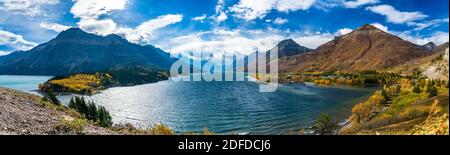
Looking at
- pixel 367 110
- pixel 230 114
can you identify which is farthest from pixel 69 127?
pixel 367 110

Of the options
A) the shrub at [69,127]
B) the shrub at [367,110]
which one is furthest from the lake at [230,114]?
the shrub at [69,127]

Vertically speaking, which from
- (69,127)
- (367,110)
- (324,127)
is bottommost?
(324,127)

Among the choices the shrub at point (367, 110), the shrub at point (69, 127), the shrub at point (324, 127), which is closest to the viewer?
the shrub at point (69, 127)

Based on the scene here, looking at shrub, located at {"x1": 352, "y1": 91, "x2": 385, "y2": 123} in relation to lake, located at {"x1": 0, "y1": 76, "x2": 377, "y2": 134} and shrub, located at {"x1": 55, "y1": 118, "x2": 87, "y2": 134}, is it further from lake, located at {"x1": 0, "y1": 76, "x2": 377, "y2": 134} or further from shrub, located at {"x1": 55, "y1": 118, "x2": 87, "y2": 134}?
shrub, located at {"x1": 55, "y1": 118, "x2": 87, "y2": 134}

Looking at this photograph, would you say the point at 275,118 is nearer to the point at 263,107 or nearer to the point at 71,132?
the point at 263,107

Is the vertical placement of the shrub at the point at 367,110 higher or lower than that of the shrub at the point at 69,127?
lower

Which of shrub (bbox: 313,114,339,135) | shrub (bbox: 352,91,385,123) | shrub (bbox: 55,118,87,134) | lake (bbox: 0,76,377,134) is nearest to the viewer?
shrub (bbox: 55,118,87,134)

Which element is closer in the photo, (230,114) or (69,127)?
(69,127)

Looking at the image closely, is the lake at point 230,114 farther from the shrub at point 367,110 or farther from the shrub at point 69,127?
the shrub at point 69,127

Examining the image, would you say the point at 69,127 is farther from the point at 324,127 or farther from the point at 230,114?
the point at 230,114

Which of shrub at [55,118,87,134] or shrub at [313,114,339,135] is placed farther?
shrub at [313,114,339,135]

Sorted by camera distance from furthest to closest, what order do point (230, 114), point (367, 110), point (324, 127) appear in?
point (230, 114), point (367, 110), point (324, 127)

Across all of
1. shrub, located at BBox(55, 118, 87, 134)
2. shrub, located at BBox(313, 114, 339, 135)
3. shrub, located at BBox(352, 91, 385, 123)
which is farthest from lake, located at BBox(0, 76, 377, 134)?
shrub, located at BBox(55, 118, 87, 134)
